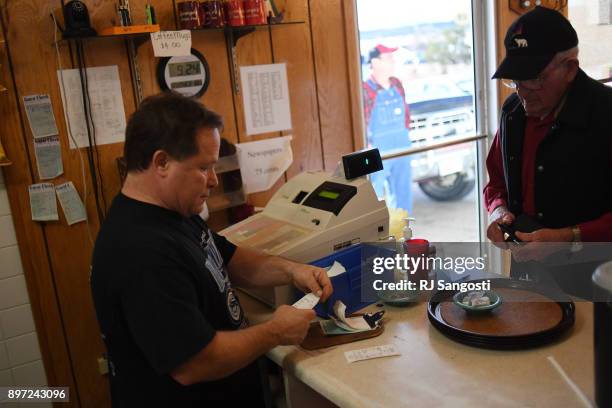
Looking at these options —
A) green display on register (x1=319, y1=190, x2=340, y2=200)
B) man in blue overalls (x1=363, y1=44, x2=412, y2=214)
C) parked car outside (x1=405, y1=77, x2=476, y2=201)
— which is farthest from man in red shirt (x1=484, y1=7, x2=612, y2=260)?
parked car outside (x1=405, y1=77, x2=476, y2=201)

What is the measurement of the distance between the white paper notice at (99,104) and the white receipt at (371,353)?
137 cm

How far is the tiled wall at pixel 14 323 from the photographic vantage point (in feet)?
7.25

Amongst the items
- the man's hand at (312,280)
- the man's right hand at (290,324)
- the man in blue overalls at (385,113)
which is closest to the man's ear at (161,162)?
the man's right hand at (290,324)

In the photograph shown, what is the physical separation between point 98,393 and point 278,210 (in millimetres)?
1135

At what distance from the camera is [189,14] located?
2316mm

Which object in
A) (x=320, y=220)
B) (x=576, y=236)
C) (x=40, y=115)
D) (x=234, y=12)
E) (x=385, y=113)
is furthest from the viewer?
(x=385, y=113)

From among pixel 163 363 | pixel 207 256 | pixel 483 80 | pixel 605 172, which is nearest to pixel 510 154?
pixel 605 172

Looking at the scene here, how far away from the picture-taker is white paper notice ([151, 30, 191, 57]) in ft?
7.29

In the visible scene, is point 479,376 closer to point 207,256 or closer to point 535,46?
point 207,256

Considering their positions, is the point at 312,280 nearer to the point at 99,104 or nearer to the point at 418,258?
the point at 418,258

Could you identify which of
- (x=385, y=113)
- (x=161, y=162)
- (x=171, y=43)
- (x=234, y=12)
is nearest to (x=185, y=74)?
(x=171, y=43)

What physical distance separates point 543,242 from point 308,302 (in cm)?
77

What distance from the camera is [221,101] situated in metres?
2.56

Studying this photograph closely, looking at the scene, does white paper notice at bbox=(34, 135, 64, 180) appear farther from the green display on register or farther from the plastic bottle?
the plastic bottle
